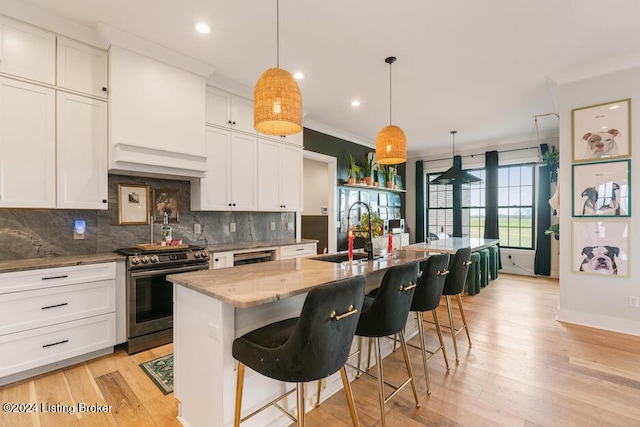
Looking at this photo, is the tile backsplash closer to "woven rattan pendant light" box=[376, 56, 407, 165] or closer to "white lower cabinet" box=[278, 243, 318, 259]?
"white lower cabinet" box=[278, 243, 318, 259]

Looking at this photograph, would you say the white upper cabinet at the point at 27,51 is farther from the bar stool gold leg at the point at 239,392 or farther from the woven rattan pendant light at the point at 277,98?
the bar stool gold leg at the point at 239,392

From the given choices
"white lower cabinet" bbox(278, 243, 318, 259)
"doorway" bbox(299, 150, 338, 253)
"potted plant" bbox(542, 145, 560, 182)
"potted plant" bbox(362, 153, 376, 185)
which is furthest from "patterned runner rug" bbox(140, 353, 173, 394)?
"potted plant" bbox(542, 145, 560, 182)

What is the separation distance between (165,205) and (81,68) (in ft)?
4.84

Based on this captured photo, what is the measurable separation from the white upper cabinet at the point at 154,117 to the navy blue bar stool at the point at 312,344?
2.23m

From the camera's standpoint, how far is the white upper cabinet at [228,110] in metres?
3.52

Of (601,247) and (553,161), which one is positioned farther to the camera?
(553,161)

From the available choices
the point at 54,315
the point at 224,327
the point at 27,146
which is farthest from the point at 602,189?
the point at 27,146

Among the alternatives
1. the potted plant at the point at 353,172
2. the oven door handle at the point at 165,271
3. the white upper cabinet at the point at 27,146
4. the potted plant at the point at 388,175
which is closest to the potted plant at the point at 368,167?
the potted plant at the point at 353,172

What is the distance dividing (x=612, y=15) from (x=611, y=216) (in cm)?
200

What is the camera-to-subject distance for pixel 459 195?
7.09 metres

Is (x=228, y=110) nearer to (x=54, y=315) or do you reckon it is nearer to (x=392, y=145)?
(x=392, y=145)

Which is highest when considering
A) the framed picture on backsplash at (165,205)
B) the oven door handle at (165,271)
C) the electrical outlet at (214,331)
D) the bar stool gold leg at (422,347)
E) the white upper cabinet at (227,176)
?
the white upper cabinet at (227,176)

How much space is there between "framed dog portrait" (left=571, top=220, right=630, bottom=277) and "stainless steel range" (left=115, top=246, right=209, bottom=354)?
427cm

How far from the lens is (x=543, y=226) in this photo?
233 inches
